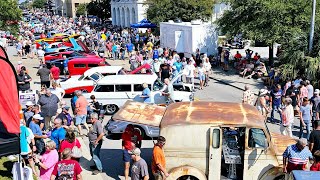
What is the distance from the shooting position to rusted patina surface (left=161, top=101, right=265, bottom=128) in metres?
8.96

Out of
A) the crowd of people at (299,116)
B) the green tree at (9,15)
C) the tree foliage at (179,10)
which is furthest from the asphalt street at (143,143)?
the tree foliage at (179,10)

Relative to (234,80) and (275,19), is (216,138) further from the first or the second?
(275,19)

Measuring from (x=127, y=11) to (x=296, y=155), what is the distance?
57.6 m

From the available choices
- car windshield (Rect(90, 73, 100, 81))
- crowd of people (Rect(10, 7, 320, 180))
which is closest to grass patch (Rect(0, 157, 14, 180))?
crowd of people (Rect(10, 7, 320, 180))

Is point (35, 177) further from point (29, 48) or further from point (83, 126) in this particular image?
point (29, 48)

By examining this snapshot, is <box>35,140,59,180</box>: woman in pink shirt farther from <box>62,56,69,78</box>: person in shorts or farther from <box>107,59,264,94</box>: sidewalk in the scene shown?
<box>62,56,69,78</box>: person in shorts

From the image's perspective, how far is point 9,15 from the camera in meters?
28.9

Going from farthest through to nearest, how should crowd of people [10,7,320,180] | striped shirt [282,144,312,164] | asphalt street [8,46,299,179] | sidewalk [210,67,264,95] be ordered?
1. sidewalk [210,67,264,95]
2. asphalt street [8,46,299,179]
3. crowd of people [10,7,320,180]
4. striped shirt [282,144,312,164]

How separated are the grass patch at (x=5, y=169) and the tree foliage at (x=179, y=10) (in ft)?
97.5

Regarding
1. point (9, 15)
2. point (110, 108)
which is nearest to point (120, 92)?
point (110, 108)

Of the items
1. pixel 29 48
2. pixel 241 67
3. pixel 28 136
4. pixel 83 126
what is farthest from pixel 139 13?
pixel 28 136

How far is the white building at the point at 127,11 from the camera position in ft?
193

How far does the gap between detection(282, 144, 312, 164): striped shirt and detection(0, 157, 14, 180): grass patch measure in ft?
20.0

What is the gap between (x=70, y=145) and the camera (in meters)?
9.54
